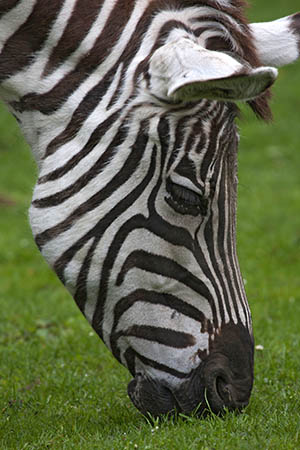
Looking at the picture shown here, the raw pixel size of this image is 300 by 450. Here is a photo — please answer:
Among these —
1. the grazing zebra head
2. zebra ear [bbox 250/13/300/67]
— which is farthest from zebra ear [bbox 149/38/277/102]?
zebra ear [bbox 250/13/300/67]

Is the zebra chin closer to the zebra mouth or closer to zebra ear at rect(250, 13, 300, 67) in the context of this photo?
the zebra mouth

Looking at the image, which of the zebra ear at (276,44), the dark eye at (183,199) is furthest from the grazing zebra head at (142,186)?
the zebra ear at (276,44)

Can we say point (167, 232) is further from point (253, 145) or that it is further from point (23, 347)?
point (253, 145)

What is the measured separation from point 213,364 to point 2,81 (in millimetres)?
1862

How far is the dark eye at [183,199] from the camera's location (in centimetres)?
394

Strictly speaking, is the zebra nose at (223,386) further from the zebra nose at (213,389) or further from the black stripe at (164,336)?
the black stripe at (164,336)

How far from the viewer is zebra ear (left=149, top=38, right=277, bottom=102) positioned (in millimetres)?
3432

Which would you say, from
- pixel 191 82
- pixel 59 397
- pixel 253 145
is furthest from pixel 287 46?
pixel 253 145

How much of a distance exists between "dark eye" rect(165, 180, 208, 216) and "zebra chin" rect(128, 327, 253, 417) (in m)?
0.65

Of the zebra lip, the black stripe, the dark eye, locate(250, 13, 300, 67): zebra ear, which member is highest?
locate(250, 13, 300, 67): zebra ear

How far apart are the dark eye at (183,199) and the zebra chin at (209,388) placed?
0.65 meters

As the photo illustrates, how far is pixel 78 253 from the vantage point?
13.5ft

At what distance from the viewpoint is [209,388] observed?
159 inches

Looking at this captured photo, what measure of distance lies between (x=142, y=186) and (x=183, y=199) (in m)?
0.22
